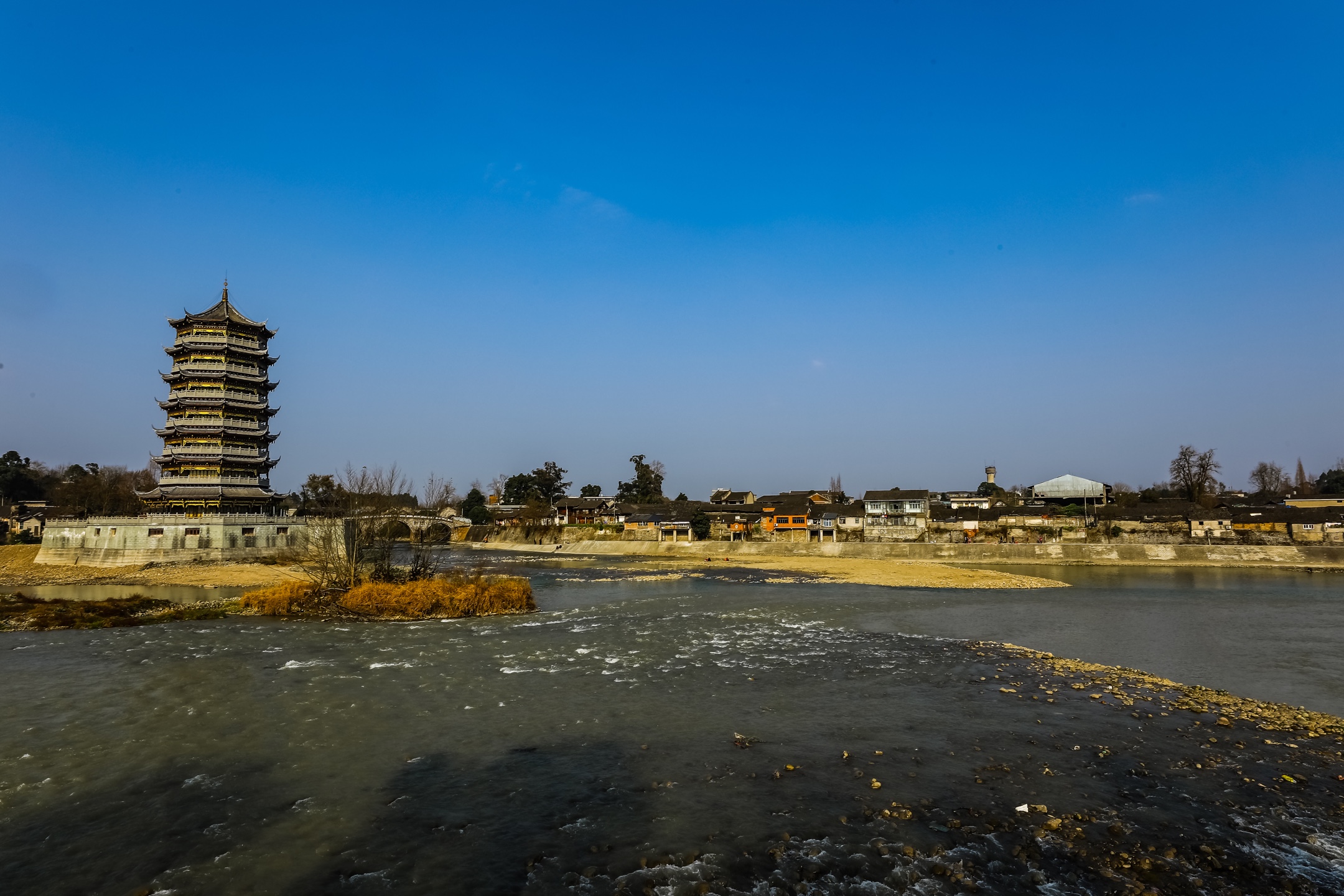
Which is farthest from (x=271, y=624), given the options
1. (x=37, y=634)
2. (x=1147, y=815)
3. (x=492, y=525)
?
(x=492, y=525)

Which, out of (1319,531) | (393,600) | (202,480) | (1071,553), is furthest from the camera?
(1319,531)

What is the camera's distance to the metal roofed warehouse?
95000 mm

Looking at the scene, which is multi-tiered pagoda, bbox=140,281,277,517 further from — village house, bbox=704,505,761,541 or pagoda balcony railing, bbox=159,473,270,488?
village house, bbox=704,505,761,541

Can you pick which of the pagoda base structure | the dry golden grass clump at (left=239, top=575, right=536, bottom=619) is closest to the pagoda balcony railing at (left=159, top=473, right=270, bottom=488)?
the pagoda base structure

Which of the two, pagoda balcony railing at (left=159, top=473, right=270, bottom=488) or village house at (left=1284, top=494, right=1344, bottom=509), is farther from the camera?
village house at (left=1284, top=494, right=1344, bottom=509)

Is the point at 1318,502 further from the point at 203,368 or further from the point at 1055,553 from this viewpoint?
the point at 203,368

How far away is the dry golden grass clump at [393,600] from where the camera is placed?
26750 millimetres

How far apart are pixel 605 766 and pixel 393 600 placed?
61.3 ft

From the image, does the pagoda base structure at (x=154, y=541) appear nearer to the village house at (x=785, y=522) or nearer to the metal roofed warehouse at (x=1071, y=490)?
the village house at (x=785, y=522)

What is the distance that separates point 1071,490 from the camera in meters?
98.0

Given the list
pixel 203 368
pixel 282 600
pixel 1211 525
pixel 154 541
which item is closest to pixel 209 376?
pixel 203 368

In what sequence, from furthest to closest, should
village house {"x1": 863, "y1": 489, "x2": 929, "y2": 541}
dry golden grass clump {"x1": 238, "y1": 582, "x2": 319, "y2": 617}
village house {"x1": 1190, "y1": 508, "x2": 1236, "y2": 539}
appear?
village house {"x1": 863, "y1": 489, "x2": 929, "y2": 541}, village house {"x1": 1190, "y1": 508, "x2": 1236, "y2": 539}, dry golden grass clump {"x1": 238, "y1": 582, "x2": 319, "y2": 617}

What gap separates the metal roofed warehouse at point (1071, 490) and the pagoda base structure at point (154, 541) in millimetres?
92793

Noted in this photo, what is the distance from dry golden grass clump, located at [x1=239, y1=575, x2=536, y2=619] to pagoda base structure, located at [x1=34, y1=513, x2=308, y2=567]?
82.0 feet
